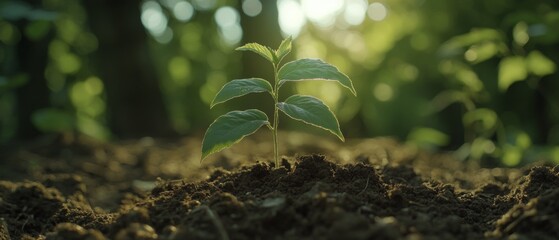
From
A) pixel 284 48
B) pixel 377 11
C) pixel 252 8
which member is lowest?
pixel 284 48

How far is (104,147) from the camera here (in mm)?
5809

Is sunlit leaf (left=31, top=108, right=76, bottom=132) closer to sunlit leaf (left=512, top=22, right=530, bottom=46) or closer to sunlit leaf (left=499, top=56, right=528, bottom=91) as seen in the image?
sunlit leaf (left=499, top=56, right=528, bottom=91)

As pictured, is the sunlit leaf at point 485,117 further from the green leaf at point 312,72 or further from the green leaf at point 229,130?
the green leaf at point 229,130

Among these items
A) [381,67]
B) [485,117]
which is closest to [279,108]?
[485,117]

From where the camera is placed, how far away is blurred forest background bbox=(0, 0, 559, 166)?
16.0ft

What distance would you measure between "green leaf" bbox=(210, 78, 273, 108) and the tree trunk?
6432 millimetres

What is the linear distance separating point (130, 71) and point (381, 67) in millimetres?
4324

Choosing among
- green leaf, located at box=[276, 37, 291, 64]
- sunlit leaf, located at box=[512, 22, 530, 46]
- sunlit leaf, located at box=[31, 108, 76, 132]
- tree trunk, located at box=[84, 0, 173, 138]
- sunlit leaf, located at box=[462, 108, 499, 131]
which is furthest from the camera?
tree trunk, located at box=[84, 0, 173, 138]

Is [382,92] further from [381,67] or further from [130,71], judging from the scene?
[130,71]

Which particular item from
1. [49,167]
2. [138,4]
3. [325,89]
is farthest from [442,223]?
[325,89]

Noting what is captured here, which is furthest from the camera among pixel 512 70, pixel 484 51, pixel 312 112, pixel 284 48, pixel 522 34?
pixel 522 34

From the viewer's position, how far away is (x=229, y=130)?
81.4 inches

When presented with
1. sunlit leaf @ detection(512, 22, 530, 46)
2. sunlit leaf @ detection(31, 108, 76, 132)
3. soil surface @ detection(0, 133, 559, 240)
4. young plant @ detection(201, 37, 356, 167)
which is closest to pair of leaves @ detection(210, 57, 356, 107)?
young plant @ detection(201, 37, 356, 167)

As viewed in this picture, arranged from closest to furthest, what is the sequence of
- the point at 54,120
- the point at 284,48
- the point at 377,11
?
the point at 284,48 < the point at 54,120 < the point at 377,11
